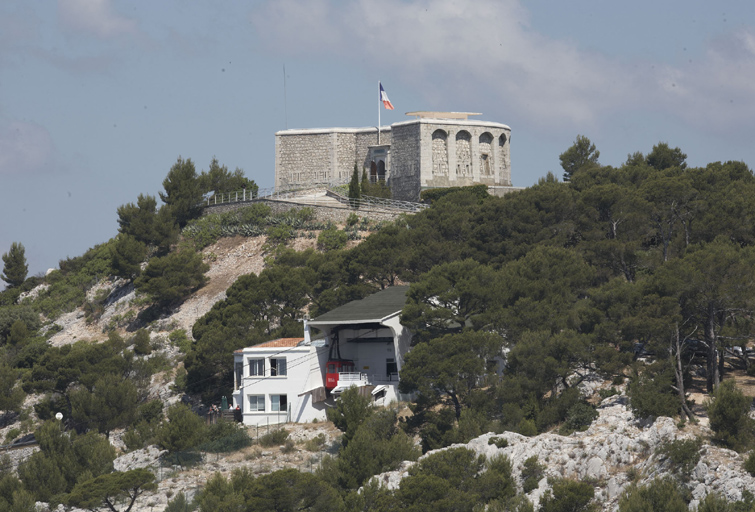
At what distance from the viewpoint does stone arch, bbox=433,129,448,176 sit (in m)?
84.1

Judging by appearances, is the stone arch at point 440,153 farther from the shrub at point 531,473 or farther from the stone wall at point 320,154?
the shrub at point 531,473

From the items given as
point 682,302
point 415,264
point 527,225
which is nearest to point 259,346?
point 415,264

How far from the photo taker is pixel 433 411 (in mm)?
42625

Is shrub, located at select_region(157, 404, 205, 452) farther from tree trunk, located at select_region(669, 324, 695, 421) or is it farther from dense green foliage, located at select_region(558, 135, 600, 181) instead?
dense green foliage, located at select_region(558, 135, 600, 181)

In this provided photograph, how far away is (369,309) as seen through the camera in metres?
51.1

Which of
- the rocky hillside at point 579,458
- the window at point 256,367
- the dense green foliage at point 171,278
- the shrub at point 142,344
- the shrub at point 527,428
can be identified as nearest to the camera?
the rocky hillside at point 579,458

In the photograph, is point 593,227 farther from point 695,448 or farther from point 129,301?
point 129,301

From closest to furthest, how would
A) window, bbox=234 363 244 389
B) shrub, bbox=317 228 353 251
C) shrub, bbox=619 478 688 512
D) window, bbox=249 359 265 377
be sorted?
shrub, bbox=619 478 688 512 < window, bbox=249 359 265 377 < window, bbox=234 363 244 389 < shrub, bbox=317 228 353 251

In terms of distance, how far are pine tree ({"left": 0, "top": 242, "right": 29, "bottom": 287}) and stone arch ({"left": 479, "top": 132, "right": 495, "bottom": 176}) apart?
4250 centimetres

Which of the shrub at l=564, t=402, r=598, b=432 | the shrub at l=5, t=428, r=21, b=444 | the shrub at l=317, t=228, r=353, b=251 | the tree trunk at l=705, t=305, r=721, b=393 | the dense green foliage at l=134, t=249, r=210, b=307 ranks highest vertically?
the shrub at l=317, t=228, r=353, b=251

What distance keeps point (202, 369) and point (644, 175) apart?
3126 cm

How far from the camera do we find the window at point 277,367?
49925mm

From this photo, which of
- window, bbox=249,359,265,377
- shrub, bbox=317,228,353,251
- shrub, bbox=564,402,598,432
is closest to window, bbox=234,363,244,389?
window, bbox=249,359,265,377

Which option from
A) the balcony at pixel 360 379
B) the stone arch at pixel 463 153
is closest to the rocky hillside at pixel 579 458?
the balcony at pixel 360 379
